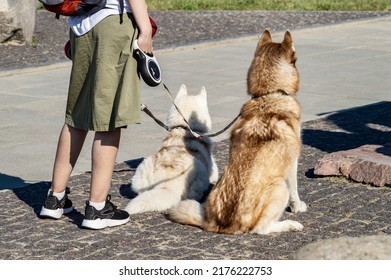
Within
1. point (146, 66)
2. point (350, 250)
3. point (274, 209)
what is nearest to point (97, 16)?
point (146, 66)

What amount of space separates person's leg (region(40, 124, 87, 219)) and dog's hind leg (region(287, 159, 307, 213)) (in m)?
1.44

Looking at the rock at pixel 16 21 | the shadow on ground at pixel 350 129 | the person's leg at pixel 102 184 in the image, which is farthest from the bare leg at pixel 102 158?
the rock at pixel 16 21

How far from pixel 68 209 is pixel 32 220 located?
0.90 ft

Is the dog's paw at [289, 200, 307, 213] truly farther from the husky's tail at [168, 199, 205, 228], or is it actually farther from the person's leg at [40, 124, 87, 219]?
the person's leg at [40, 124, 87, 219]

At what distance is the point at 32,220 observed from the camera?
6602 millimetres

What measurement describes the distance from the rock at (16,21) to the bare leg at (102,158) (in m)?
9.15

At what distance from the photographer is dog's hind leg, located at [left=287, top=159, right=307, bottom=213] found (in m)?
6.50

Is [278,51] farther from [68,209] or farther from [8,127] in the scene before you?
[8,127]

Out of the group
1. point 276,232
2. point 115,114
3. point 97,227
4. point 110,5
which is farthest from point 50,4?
point 276,232

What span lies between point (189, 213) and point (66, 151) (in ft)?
3.08

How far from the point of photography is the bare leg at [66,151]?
21.0ft

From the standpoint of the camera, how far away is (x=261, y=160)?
20.1 ft

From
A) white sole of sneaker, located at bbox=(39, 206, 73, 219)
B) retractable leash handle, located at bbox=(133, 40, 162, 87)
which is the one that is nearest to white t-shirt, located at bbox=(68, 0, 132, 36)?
retractable leash handle, located at bbox=(133, 40, 162, 87)

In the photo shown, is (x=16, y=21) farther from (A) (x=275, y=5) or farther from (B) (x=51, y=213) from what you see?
(B) (x=51, y=213)
